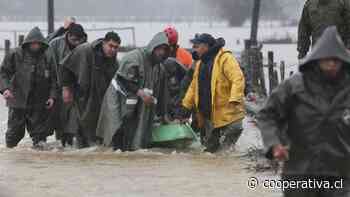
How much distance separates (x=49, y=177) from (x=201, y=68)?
277 cm

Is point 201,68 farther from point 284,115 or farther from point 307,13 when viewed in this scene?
point 284,115

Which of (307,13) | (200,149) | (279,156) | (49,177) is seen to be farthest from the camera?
(200,149)

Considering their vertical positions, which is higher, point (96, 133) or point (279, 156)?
point (279, 156)

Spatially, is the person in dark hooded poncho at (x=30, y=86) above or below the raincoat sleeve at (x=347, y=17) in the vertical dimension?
below

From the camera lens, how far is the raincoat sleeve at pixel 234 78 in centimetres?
1463

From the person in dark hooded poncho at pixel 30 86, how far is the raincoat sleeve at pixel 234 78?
7.45 feet

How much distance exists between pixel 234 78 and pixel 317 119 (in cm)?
606

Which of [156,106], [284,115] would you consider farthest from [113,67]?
[284,115]

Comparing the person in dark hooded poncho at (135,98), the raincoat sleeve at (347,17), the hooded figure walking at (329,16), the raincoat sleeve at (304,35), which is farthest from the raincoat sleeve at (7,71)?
the raincoat sleeve at (347,17)

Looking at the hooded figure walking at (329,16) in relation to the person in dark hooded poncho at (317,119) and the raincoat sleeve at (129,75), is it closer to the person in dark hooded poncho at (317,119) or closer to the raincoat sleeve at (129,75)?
the raincoat sleeve at (129,75)

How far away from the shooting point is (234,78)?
14.7 metres

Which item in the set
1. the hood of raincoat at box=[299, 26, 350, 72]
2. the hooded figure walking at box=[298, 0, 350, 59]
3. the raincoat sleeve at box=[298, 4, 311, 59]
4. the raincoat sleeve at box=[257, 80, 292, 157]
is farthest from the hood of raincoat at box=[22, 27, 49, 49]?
the hood of raincoat at box=[299, 26, 350, 72]

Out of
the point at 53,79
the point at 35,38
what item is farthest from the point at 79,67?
the point at 35,38

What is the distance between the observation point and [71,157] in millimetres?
14898
